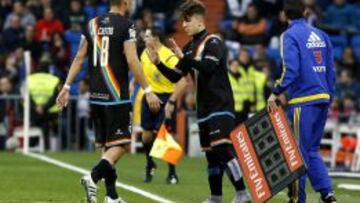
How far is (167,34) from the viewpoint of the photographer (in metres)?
29.2

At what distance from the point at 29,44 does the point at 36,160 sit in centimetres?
739

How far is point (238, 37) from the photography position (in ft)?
95.2

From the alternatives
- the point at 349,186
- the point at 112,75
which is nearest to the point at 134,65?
the point at 112,75

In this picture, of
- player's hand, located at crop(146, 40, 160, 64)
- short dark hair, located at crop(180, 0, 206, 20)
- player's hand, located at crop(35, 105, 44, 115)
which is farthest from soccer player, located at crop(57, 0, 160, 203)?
player's hand, located at crop(35, 105, 44, 115)

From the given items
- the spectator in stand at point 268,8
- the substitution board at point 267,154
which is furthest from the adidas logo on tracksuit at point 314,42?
the spectator in stand at point 268,8

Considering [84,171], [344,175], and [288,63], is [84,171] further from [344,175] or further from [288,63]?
[288,63]

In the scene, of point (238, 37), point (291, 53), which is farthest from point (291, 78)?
point (238, 37)

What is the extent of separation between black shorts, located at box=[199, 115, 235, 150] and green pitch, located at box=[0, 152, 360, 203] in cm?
121

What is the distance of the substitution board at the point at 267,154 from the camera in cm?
1309

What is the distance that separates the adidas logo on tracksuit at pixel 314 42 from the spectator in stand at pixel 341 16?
15.9m

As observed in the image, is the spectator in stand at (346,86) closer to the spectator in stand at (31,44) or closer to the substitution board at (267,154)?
the spectator in stand at (31,44)

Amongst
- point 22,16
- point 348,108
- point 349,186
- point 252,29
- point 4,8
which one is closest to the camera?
point 349,186

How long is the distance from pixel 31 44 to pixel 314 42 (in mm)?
15960

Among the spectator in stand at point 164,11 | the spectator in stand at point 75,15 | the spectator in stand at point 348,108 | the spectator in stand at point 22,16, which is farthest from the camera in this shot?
the spectator in stand at point 164,11
